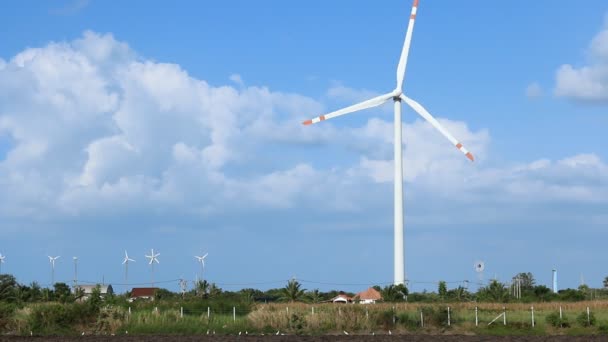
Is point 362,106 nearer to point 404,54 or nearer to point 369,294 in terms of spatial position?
point 404,54

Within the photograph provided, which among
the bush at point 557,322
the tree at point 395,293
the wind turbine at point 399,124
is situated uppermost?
the wind turbine at point 399,124

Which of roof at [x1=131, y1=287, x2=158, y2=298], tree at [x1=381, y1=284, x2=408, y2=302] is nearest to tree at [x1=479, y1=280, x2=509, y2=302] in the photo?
tree at [x1=381, y1=284, x2=408, y2=302]

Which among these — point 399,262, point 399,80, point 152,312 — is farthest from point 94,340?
point 399,80

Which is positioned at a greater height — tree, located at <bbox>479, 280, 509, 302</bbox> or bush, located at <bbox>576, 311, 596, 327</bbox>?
tree, located at <bbox>479, 280, 509, 302</bbox>

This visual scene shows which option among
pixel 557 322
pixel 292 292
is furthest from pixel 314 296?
pixel 557 322

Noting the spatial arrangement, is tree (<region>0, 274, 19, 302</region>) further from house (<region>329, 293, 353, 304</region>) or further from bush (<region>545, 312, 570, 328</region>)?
bush (<region>545, 312, 570, 328</region>)

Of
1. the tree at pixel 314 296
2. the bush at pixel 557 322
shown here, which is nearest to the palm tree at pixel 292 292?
the tree at pixel 314 296

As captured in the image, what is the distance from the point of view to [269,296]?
146 m

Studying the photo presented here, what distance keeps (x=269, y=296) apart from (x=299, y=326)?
277ft

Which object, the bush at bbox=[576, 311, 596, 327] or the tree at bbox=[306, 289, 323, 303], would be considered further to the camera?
the tree at bbox=[306, 289, 323, 303]

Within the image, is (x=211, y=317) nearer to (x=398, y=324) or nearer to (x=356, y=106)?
(x=398, y=324)

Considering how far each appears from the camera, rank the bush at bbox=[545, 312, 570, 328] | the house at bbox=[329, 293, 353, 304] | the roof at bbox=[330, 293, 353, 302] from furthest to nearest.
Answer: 1. the roof at bbox=[330, 293, 353, 302]
2. the house at bbox=[329, 293, 353, 304]
3. the bush at bbox=[545, 312, 570, 328]

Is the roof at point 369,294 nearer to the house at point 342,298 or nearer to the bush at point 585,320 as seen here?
the house at point 342,298

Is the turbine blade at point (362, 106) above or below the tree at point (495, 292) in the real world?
above
